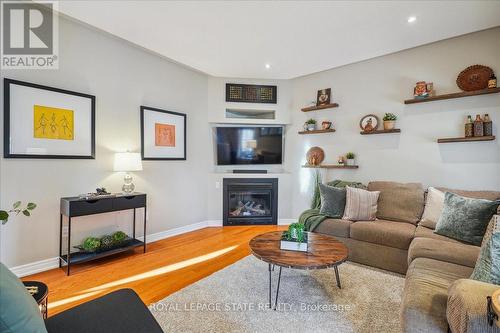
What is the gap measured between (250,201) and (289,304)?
2.89 m

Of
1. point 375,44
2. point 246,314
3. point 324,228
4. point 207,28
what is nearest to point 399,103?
point 375,44

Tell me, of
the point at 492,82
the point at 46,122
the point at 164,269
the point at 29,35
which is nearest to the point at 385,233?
the point at 492,82

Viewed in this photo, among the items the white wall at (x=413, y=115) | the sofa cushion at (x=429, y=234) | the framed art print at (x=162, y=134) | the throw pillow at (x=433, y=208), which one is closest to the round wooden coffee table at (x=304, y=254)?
the sofa cushion at (x=429, y=234)

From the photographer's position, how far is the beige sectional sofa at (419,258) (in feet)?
3.73

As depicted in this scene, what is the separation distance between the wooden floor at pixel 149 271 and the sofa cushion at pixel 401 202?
1933 mm

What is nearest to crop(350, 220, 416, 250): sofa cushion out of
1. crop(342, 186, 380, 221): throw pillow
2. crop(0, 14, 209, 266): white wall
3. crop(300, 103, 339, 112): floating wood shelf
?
crop(342, 186, 380, 221): throw pillow

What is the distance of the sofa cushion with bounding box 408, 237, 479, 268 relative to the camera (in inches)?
78.3

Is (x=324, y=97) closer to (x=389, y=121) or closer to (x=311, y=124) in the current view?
(x=311, y=124)

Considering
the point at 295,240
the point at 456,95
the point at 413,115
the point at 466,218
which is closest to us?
the point at 295,240

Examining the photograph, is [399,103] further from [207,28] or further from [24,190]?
[24,190]

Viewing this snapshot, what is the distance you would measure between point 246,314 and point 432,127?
3.37 meters

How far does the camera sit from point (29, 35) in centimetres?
266

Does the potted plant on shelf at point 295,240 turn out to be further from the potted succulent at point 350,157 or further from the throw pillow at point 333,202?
the potted succulent at point 350,157

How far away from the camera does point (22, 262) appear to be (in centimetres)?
262
